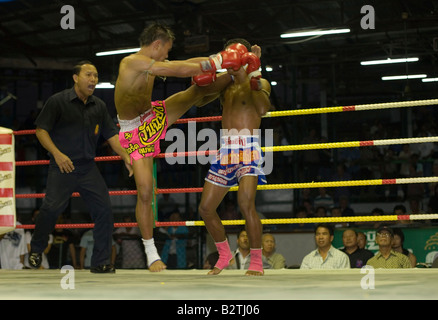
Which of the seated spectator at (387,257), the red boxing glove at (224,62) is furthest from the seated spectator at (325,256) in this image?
the red boxing glove at (224,62)

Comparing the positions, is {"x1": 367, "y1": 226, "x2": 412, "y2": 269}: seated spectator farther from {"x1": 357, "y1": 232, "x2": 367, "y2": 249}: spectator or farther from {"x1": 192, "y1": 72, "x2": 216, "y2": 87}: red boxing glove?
{"x1": 192, "y1": 72, "x2": 216, "y2": 87}: red boxing glove

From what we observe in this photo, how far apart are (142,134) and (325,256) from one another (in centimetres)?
207

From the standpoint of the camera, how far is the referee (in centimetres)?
357

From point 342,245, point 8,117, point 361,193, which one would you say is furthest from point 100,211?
point 8,117

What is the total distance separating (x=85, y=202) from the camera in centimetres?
358

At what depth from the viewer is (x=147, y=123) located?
129 inches

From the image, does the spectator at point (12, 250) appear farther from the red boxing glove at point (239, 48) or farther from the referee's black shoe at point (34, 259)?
the red boxing glove at point (239, 48)

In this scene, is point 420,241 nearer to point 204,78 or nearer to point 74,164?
point 204,78

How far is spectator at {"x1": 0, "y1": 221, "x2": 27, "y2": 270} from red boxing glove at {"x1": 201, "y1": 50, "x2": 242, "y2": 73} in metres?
4.56

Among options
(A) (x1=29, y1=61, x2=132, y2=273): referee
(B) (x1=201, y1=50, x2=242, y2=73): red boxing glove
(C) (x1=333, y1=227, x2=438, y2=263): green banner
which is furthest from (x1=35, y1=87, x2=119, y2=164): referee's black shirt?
(C) (x1=333, y1=227, x2=438, y2=263): green banner

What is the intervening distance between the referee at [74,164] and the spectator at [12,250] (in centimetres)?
333

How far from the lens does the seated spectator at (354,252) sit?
4875 mm

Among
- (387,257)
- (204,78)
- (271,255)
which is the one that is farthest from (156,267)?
(387,257)
